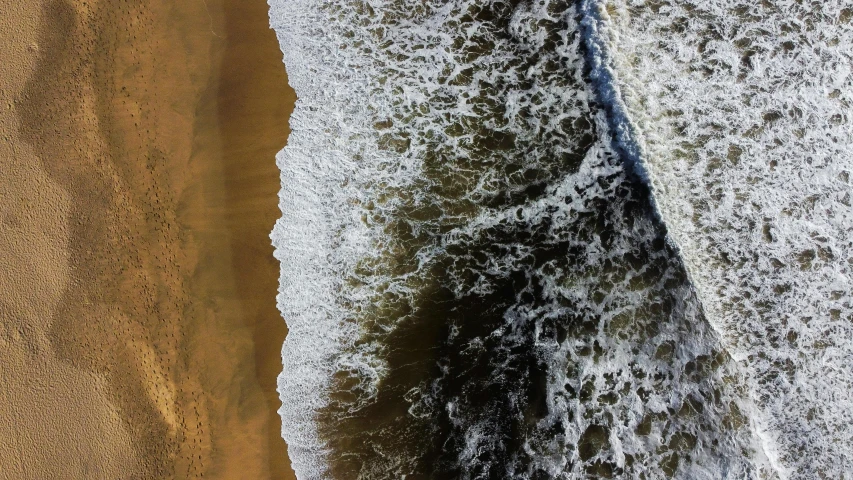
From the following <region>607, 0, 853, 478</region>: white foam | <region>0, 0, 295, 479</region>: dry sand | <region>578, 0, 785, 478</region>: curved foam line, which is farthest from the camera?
<region>578, 0, 785, 478</region>: curved foam line

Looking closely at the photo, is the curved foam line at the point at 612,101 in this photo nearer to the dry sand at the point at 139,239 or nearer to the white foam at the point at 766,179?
the white foam at the point at 766,179

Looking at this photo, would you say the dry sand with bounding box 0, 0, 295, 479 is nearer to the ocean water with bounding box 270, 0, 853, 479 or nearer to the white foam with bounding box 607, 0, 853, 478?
the ocean water with bounding box 270, 0, 853, 479

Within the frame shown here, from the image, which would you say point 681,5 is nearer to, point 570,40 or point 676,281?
point 570,40

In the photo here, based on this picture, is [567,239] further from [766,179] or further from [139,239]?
[139,239]

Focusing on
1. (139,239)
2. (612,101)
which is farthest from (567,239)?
(139,239)

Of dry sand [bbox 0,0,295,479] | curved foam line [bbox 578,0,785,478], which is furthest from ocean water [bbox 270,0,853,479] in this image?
dry sand [bbox 0,0,295,479]

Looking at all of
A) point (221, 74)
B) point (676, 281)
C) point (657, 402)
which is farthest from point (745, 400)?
point (221, 74)

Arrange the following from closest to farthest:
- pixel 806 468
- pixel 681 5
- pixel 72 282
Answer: pixel 806 468, pixel 72 282, pixel 681 5
